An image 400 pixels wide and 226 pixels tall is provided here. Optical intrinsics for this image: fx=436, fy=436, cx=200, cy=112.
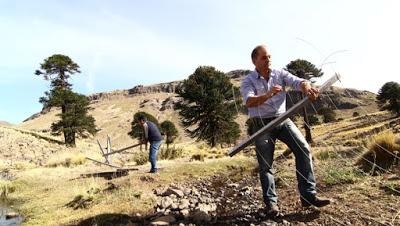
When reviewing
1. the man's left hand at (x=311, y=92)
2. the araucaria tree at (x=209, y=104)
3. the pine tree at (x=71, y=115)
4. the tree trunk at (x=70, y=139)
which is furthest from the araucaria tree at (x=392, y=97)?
the man's left hand at (x=311, y=92)

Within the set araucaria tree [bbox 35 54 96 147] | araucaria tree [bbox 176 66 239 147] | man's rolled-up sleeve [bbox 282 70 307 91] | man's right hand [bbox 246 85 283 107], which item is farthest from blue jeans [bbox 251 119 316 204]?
araucaria tree [bbox 35 54 96 147]

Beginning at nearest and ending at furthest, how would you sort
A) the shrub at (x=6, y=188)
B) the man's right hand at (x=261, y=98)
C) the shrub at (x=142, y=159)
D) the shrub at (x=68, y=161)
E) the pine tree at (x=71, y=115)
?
1. the man's right hand at (x=261, y=98)
2. the shrub at (x=6, y=188)
3. the shrub at (x=142, y=159)
4. the shrub at (x=68, y=161)
5. the pine tree at (x=71, y=115)

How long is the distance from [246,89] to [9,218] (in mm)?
6917

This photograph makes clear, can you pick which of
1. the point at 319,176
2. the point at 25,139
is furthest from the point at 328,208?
the point at 25,139

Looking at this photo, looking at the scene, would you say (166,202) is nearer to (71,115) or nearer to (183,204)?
(183,204)

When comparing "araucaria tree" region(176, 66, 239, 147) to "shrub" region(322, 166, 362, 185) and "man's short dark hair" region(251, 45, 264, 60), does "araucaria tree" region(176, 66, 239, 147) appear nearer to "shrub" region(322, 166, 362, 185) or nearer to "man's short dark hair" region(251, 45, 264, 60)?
"shrub" region(322, 166, 362, 185)

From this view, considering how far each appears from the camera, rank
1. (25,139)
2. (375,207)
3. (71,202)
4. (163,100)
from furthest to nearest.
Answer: (163,100)
(25,139)
(71,202)
(375,207)

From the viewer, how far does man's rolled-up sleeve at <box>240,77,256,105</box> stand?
16.1 feet

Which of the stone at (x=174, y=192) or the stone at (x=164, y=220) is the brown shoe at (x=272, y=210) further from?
the stone at (x=174, y=192)

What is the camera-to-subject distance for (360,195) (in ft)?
17.5

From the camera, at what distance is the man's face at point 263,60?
4.96 m

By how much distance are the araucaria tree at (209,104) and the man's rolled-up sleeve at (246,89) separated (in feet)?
86.0

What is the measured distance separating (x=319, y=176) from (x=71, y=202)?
5.31 m

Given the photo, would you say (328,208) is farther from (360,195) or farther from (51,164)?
(51,164)
